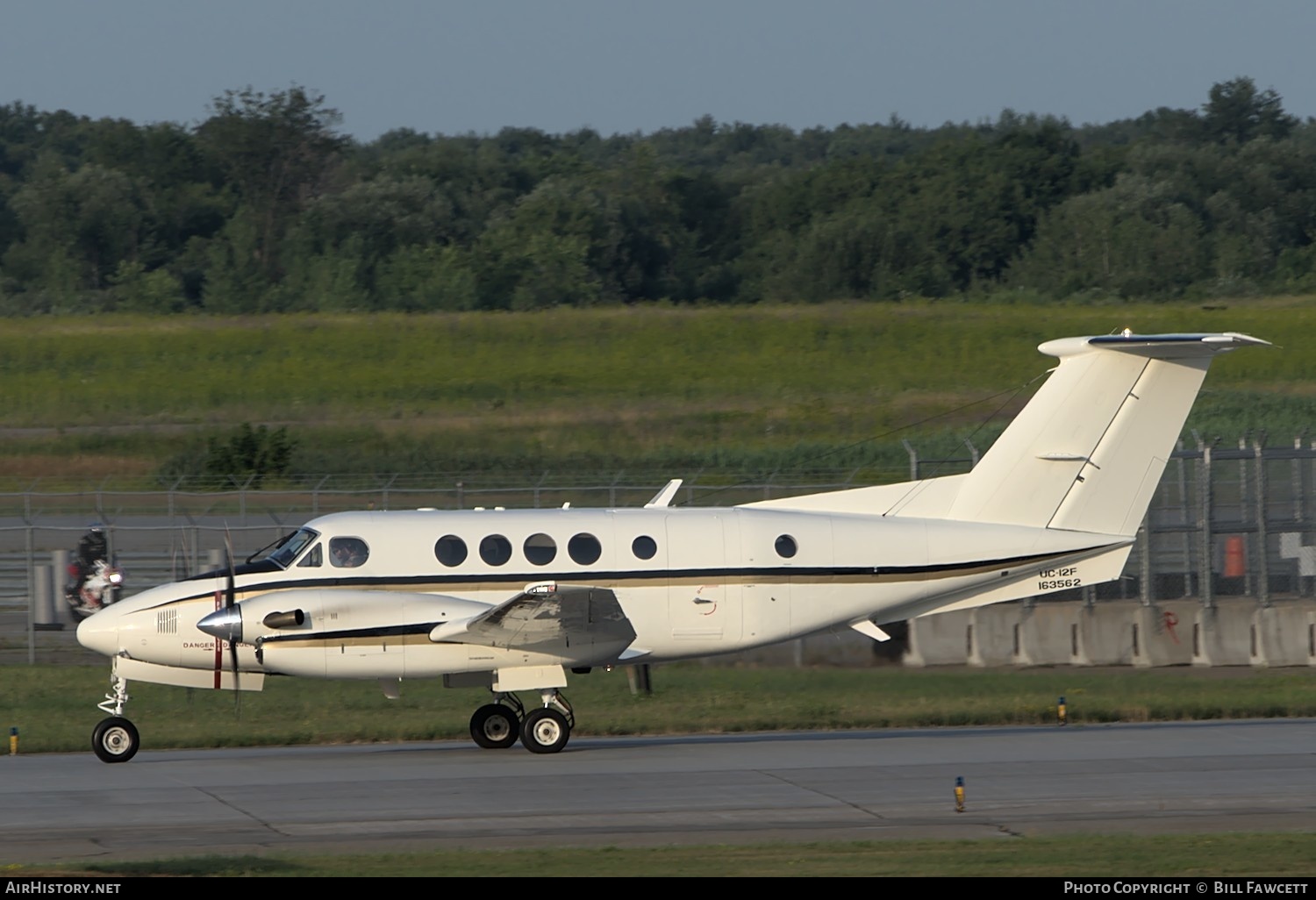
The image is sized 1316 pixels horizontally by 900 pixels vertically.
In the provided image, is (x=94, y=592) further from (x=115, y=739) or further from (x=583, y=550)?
(x=583, y=550)

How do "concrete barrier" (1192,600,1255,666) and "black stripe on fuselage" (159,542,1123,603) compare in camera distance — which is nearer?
"black stripe on fuselage" (159,542,1123,603)

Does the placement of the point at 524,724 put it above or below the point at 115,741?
below

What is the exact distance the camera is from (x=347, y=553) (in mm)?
17031

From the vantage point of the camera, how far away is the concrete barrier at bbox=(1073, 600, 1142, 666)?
23.3 meters

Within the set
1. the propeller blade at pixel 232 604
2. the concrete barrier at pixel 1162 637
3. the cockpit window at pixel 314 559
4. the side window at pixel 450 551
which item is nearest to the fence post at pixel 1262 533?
the concrete barrier at pixel 1162 637

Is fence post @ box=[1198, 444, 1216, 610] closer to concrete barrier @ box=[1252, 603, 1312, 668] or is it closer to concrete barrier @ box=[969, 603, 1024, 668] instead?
concrete barrier @ box=[1252, 603, 1312, 668]

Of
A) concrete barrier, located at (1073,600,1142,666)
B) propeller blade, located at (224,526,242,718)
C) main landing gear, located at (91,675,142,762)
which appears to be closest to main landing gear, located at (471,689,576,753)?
propeller blade, located at (224,526,242,718)

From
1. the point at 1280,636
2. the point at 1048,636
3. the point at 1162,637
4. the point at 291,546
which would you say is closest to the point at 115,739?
the point at 291,546

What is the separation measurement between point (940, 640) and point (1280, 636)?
4.68m

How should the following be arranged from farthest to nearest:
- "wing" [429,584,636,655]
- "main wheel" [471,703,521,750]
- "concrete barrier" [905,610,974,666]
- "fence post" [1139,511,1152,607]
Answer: "fence post" [1139,511,1152,607], "concrete barrier" [905,610,974,666], "main wheel" [471,703,521,750], "wing" [429,584,636,655]

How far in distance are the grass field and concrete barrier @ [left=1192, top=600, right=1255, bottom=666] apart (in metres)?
15.0

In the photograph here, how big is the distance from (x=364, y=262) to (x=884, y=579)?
2057 inches

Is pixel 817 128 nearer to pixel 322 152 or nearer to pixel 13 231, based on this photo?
pixel 322 152

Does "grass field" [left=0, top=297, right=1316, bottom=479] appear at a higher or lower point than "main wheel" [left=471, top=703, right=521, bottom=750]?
higher
